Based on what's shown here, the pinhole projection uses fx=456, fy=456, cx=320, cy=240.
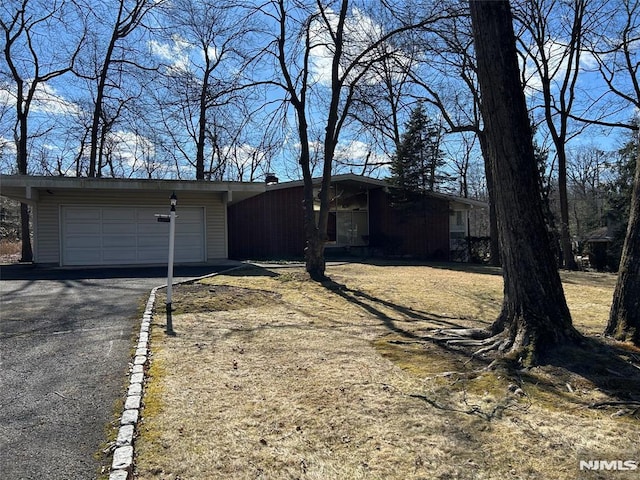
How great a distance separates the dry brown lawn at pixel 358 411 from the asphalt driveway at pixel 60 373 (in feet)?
1.09

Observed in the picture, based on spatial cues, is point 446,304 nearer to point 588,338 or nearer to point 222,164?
point 588,338

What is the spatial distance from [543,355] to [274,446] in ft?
8.56

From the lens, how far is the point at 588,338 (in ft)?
14.2

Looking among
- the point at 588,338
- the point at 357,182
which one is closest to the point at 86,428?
the point at 588,338

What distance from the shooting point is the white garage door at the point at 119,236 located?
550 inches

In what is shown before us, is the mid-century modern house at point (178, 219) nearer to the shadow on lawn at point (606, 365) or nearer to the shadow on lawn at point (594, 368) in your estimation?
the shadow on lawn at point (594, 368)

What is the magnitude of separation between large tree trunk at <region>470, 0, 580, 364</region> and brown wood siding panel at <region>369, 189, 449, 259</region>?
16746mm

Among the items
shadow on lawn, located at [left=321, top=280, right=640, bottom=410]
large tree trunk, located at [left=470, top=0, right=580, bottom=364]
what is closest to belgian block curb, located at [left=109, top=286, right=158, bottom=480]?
shadow on lawn, located at [left=321, top=280, right=640, bottom=410]

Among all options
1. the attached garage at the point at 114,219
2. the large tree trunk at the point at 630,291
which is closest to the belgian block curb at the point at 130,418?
the large tree trunk at the point at 630,291

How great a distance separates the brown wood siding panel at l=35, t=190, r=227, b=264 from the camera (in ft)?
45.3

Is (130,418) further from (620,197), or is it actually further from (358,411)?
(620,197)

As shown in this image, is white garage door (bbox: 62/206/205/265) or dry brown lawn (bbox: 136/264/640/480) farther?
white garage door (bbox: 62/206/205/265)

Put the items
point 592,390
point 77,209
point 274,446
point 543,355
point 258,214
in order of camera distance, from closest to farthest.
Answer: point 274,446, point 592,390, point 543,355, point 77,209, point 258,214

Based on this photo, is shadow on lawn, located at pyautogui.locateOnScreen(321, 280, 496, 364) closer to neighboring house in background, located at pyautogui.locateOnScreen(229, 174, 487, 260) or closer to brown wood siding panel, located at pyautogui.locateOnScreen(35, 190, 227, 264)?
brown wood siding panel, located at pyautogui.locateOnScreen(35, 190, 227, 264)
